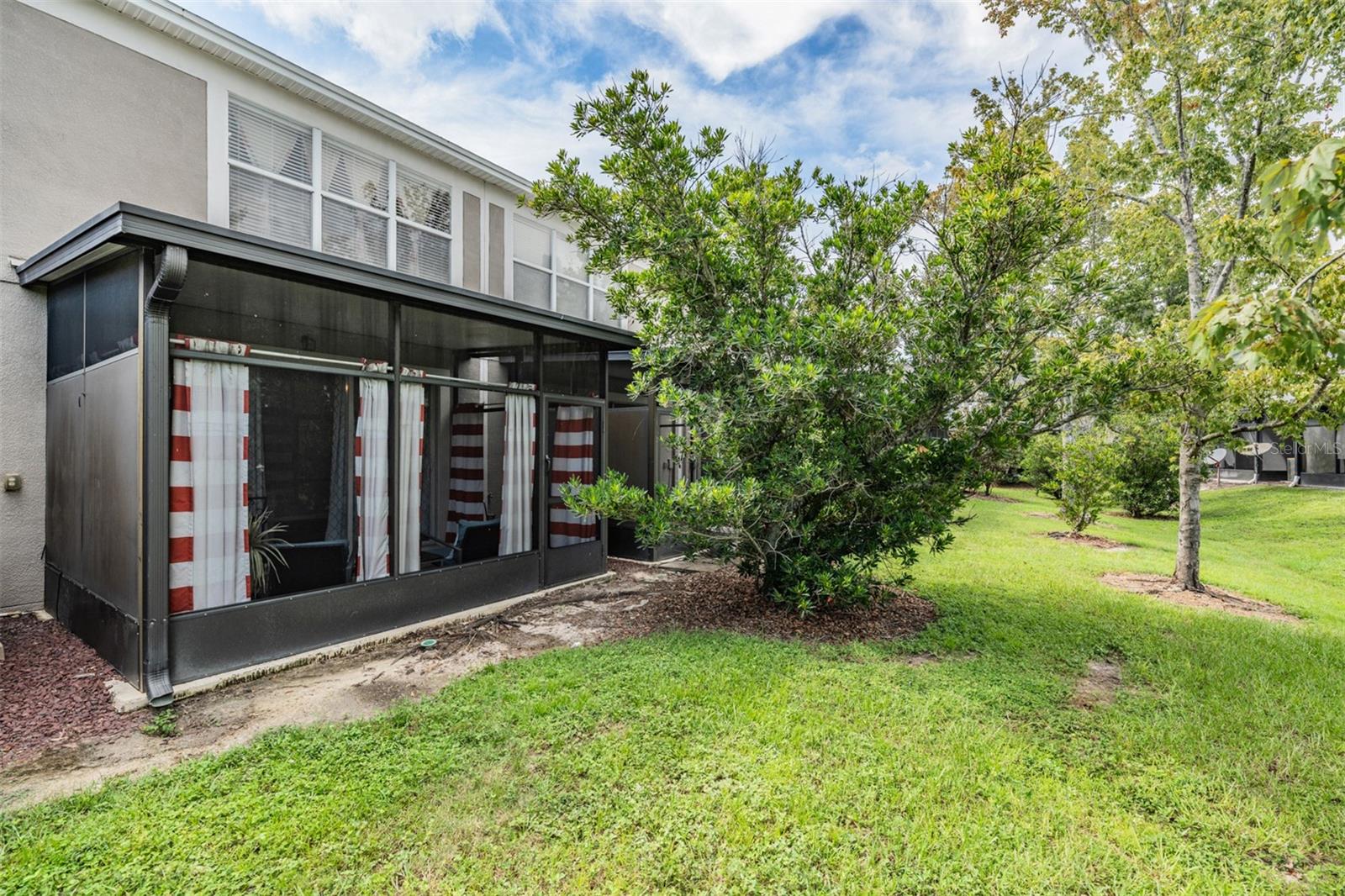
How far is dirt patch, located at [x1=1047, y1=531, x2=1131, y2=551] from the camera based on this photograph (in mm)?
10339

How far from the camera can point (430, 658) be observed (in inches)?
180

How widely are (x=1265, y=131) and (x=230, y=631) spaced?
1051 centimetres

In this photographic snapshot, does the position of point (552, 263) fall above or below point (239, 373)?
above

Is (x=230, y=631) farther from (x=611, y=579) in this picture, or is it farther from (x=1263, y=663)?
(x=1263, y=663)

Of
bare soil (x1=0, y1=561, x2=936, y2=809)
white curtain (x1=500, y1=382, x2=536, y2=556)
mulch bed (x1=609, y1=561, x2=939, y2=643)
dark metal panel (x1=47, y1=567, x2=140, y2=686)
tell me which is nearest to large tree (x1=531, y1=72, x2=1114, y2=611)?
mulch bed (x1=609, y1=561, x2=939, y2=643)

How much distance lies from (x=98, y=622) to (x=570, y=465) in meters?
4.06

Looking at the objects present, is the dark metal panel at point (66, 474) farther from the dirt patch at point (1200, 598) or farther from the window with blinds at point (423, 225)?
the dirt patch at point (1200, 598)

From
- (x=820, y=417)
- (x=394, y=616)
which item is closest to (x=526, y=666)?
(x=394, y=616)

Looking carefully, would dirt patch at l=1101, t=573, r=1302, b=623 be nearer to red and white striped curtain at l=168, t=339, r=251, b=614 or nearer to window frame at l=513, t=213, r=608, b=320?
window frame at l=513, t=213, r=608, b=320

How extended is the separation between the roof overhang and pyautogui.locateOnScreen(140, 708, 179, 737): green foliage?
274 cm

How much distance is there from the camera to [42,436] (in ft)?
17.5

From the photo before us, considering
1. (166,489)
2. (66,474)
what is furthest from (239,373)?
(66,474)

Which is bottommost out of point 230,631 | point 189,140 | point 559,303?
point 230,631

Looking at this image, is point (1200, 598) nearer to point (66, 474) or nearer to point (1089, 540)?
point (1089, 540)
